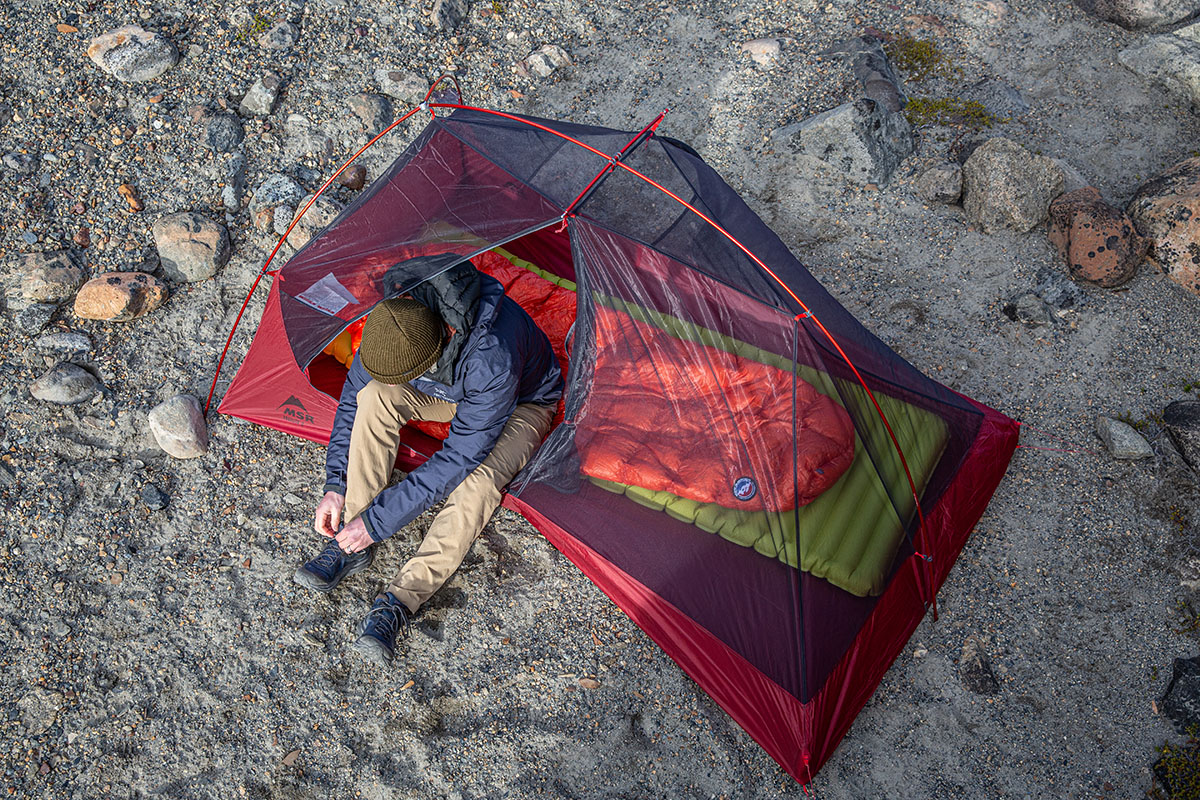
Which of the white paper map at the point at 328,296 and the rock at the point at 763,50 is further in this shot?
the rock at the point at 763,50

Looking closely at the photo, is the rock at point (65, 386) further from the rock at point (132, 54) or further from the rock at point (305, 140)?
the rock at point (132, 54)

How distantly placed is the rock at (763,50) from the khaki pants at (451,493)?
4.20m

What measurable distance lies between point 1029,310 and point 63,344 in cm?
646

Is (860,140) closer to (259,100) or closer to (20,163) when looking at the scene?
(259,100)

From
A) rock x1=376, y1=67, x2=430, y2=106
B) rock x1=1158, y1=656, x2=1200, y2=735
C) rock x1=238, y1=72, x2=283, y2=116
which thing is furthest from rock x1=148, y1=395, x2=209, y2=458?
rock x1=1158, y1=656, x2=1200, y2=735

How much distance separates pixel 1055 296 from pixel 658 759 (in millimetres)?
4056

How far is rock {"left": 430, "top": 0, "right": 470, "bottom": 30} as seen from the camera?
6941 millimetres

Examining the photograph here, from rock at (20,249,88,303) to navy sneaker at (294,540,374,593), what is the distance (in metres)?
2.80

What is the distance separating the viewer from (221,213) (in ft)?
19.0

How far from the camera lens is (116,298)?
5.20 meters

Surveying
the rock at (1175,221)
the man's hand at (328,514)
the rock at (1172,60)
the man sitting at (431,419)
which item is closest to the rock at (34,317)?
the man sitting at (431,419)

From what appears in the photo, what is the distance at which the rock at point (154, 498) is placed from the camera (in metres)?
4.50

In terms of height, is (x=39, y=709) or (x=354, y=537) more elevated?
(x=354, y=537)

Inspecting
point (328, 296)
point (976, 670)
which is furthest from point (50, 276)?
point (976, 670)
